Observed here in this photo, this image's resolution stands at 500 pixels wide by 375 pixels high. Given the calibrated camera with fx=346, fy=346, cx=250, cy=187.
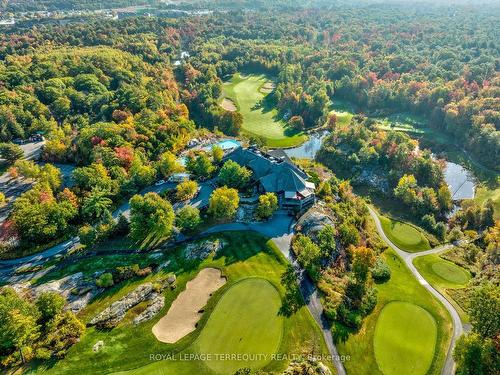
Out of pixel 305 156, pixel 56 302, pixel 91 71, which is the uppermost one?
pixel 91 71

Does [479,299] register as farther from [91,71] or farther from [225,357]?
[91,71]

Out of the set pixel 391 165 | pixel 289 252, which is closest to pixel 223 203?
pixel 289 252

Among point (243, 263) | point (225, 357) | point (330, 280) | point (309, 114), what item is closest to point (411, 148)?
point (309, 114)

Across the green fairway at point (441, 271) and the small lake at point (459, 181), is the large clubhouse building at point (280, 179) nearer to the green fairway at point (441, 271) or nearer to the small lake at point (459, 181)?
the green fairway at point (441, 271)

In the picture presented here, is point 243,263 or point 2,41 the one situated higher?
point 2,41

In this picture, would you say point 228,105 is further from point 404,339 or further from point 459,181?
point 404,339

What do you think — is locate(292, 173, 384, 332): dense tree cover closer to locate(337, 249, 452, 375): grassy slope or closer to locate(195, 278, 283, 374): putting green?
locate(337, 249, 452, 375): grassy slope

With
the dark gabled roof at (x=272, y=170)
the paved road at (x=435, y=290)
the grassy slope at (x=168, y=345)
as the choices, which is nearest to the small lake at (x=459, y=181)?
the paved road at (x=435, y=290)
